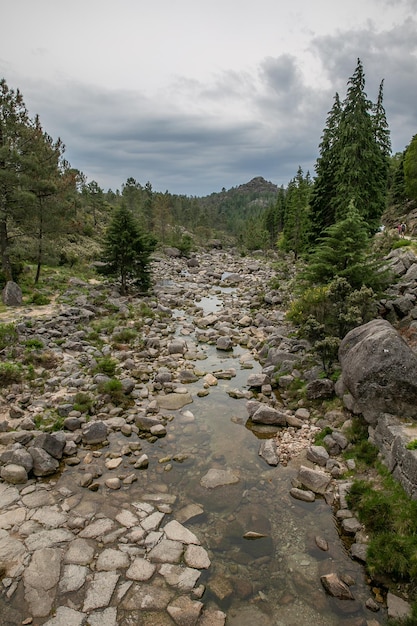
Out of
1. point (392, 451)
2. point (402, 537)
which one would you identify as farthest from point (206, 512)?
point (392, 451)

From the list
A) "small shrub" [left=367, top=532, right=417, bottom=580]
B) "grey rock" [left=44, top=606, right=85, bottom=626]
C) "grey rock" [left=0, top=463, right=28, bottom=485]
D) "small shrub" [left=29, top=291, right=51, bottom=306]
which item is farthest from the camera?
"small shrub" [left=29, top=291, right=51, bottom=306]

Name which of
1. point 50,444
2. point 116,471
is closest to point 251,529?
point 116,471

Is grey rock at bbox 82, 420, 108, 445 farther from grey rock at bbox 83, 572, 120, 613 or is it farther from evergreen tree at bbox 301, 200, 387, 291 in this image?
evergreen tree at bbox 301, 200, 387, 291

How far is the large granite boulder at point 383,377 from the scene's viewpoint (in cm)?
1013

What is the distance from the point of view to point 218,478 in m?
10.4

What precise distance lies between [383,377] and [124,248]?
23561mm

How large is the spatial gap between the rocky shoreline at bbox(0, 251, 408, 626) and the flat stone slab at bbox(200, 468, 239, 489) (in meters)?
0.05

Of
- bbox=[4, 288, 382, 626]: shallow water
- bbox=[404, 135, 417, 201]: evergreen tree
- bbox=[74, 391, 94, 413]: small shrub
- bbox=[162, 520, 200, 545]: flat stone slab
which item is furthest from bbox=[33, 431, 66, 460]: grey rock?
bbox=[404, 135, 417, 201]: evergreen tree

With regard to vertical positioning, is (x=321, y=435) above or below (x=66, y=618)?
above

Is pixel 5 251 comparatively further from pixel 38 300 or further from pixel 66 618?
pixel 66 618

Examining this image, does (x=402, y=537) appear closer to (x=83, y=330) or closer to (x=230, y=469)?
(x=230, y=469)

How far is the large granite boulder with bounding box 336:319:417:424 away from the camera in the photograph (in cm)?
1013

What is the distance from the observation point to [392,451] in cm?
936

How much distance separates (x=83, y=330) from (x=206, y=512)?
1440cm
